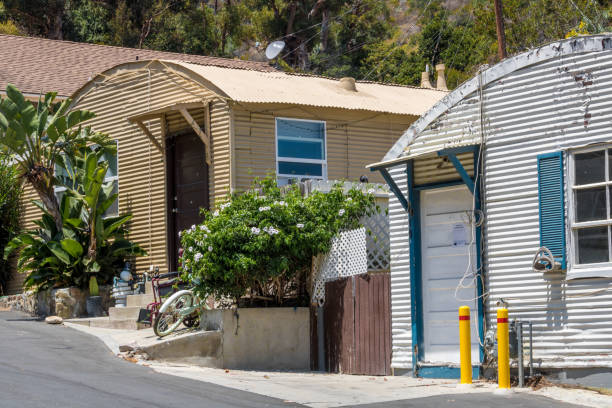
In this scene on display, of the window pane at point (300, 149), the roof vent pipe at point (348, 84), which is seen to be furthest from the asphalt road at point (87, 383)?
the roof vent pipe at point (348, 84)

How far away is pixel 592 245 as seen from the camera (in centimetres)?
1077

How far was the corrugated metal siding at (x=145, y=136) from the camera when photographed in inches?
739

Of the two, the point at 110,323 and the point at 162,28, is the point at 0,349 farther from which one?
the point at 162,28

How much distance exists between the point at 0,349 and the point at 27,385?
3.69 metres

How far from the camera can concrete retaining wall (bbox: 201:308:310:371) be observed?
13.8 metres

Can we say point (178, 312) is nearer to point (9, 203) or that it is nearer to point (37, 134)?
point (37, 134)

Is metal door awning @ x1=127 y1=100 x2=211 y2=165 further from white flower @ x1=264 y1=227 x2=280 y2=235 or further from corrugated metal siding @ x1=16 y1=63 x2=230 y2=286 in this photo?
white flower @ x1=264 y1=227 x2=280 y2=235

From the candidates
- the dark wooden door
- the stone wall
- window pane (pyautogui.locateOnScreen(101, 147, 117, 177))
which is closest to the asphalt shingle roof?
window pane (pyautogui.locateOnScreen(101, 147, 117, 177))

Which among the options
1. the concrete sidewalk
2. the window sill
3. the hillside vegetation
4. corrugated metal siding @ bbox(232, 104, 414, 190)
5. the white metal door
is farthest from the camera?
the hillside vegetation

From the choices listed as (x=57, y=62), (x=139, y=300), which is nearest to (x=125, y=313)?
(x=139, y=300)

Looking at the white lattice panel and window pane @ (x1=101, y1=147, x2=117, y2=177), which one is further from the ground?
window pane @ (x1=101, y1=147, x2=117, y2=177)

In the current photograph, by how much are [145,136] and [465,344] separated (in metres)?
11.0

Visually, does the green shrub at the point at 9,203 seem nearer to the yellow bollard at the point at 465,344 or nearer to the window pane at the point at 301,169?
the window pane at the point at 301,169

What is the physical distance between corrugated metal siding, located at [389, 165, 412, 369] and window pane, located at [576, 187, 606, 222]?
2708mm
